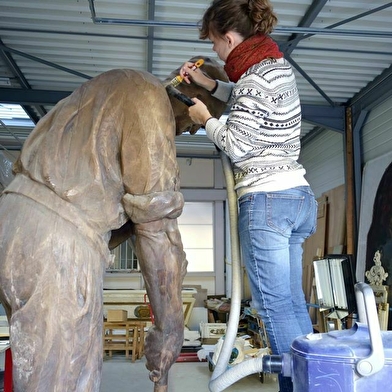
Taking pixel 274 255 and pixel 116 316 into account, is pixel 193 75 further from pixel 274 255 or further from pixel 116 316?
pixel 116 316

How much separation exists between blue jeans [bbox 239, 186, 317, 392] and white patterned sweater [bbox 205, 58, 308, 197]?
0.05m

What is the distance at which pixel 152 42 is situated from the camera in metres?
5.97

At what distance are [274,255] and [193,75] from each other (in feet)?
2.17

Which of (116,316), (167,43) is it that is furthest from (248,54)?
(116,316)

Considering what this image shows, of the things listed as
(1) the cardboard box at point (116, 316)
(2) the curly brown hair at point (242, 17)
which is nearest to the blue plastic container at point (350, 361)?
(2) the curly brown hair at point (242, 17)

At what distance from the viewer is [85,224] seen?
1.47m

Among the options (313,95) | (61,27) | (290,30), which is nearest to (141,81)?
(290,30)

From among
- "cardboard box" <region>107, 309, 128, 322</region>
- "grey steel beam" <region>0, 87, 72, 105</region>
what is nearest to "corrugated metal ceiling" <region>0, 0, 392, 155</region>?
"grey steel beam" <region>0, 87, 72, 105</region>

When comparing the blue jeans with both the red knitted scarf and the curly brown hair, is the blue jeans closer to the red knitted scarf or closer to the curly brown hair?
the red knitted scarf

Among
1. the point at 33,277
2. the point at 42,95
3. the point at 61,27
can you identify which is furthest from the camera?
the point at 42,95

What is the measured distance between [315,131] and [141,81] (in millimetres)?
8057

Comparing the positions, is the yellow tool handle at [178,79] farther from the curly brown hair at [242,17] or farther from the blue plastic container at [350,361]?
the blue plastic container at [350,361]

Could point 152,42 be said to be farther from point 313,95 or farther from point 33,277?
point 33,277

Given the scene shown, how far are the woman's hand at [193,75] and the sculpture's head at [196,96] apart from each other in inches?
1.1
